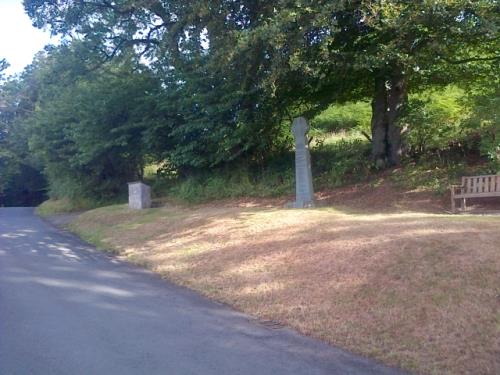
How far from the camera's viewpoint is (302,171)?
1517 cm

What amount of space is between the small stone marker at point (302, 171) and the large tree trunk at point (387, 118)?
3.22 metres

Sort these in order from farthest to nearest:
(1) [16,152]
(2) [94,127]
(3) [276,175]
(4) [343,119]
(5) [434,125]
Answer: (1) [16,152] → (2) [94,127] → (4) [343,119] → (3) [276,175] → (5) [434,125]

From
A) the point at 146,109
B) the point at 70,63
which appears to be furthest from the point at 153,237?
the point at 70,63

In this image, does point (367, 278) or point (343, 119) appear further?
point (343, 119)

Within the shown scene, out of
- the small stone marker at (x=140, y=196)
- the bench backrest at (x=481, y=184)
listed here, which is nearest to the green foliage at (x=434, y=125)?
the bench backrest at (x=481, y=184)

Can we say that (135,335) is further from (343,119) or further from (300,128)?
(343,119)

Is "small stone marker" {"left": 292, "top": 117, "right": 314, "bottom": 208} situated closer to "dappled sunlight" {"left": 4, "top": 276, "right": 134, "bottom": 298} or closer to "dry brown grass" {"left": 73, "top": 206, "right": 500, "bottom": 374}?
"dry brown grass" {"left": 73, "top": 206, "right": 500, "bottom": 374}

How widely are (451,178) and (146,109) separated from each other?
12871 millimetres

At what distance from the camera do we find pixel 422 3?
12.4m

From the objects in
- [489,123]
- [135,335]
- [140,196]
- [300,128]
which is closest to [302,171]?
[300,128]

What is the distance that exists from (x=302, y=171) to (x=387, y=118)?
13.2 ft

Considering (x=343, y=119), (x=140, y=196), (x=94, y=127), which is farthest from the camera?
(x=94, y=127)

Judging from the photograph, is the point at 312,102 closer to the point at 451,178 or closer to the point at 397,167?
the point at 397,167

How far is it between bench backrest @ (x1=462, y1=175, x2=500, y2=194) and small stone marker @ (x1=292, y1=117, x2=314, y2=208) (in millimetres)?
3731
